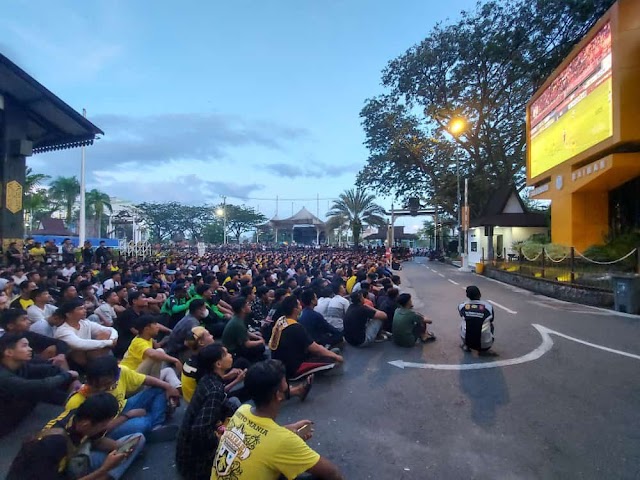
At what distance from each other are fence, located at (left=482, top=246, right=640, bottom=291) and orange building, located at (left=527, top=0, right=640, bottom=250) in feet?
9.87

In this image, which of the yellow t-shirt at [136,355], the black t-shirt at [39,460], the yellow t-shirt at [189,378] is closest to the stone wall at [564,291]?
the yellow t-shirt at [189,378]

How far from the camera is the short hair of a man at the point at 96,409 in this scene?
2.64m

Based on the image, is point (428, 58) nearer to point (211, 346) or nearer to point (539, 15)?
point (539, 15)

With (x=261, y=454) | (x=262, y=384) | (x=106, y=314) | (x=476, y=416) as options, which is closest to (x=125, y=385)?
(x=262, y=384)

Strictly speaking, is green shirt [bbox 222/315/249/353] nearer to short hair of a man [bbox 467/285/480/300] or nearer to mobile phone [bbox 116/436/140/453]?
mobile phone [bbox 116/436/140/453]

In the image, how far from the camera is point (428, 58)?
29.6m

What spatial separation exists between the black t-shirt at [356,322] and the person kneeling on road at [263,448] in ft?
14.9

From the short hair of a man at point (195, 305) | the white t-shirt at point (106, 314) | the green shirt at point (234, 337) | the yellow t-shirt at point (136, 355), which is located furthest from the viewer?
the white t-shirt at point (106, 314)

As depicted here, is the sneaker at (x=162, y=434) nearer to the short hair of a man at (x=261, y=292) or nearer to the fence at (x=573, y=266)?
the short hair of a man at (x=261, y=292)

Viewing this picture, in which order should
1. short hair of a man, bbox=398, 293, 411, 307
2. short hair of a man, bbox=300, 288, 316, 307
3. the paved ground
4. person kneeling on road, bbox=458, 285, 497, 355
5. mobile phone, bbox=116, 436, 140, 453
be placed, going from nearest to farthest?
mobile phone, bbox=116, 436, 140, 453
the paved ground
short hair of a man, bbox=300, 288, 316, 307
person kneeling on road, bbox=458, 285, 497, 355
short hair of a man, bbox=398, 293, 411, 307

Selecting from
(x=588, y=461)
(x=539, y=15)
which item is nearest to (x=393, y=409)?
(x=588, y=461)

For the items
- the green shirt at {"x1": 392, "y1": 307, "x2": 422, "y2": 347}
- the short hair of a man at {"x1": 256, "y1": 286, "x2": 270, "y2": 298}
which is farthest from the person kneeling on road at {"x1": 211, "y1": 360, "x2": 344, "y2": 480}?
the short hair of a man at {"x1": 256, "y1": 286, "x2": 270, "y2": 298}

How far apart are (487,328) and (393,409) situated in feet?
8.71

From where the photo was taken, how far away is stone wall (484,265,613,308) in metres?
10.8
